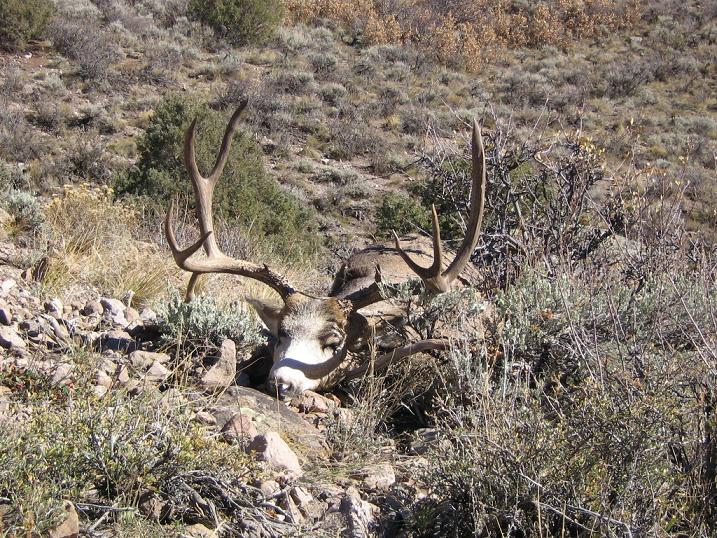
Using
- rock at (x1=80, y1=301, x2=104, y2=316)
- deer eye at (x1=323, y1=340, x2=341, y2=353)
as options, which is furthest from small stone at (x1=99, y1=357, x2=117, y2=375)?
deer eye at (x1=323, y1=340, x2=341, y2=353)

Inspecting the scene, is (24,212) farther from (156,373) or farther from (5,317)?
(156,373)

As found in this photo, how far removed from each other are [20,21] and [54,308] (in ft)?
57.7

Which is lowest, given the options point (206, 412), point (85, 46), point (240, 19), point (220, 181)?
point (220, 181)

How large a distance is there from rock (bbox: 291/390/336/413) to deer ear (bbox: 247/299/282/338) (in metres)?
0.69

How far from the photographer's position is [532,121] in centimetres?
2139

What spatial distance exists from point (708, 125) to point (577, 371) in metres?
20.3

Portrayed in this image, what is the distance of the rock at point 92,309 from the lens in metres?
5.10

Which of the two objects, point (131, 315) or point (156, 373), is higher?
point (156, 373)

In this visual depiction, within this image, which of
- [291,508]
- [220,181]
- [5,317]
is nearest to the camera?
[291,508]

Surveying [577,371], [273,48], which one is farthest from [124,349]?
[273,48]

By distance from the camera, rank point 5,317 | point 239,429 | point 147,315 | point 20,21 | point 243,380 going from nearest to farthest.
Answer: point 239,429 < point 5,317 < point 243,380 < point 147,315 < point 20,21

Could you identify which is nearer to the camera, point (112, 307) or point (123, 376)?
point (123, 376)

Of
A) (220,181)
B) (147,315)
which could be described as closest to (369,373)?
(147,315)

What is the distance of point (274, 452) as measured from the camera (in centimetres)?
346
